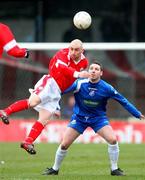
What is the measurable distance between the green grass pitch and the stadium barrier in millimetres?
1471

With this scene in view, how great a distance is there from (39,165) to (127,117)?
1005 centimetres

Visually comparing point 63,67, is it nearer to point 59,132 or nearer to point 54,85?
point 54,85

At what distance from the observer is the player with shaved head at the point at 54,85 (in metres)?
13.7

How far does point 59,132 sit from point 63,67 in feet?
29.0

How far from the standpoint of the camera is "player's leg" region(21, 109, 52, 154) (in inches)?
505

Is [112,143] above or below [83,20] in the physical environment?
below

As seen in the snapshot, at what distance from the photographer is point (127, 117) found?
25.1m

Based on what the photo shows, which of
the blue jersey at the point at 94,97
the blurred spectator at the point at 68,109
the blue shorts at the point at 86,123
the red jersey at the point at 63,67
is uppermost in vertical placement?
the red jersey at the point at 63,67

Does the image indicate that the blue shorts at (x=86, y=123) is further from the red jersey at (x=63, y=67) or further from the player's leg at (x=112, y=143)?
the red jersey at (x=63, y=67)

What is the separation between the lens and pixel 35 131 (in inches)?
528

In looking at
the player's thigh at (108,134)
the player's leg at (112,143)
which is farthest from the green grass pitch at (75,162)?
the player's thigh at (108,134)

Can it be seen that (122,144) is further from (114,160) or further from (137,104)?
(114,160)

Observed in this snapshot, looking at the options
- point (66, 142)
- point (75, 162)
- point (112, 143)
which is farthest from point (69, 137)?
point (75, 162)

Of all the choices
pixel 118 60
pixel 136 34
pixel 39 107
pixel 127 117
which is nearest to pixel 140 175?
pixel 39 107
